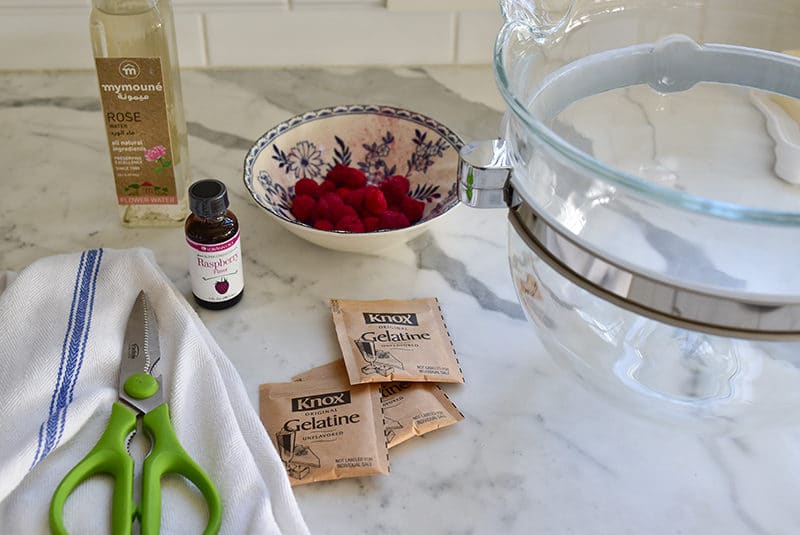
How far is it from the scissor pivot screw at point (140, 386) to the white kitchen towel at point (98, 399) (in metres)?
0.01

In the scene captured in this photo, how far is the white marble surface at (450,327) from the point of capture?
687mm

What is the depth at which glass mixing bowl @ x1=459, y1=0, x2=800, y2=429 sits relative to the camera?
0.58 meters

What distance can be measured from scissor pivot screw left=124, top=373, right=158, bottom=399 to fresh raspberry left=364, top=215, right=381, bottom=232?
26cm

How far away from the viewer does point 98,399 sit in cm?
69

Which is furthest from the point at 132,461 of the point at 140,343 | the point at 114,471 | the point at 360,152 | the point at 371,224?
the point at 360,152

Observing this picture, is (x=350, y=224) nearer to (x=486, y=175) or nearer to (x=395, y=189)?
(x=395, y=189)

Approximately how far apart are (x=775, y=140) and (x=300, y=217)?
0.44 m

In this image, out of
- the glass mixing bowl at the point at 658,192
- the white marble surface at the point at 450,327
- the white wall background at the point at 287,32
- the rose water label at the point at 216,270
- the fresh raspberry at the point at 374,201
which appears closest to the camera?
the glass mixing bowl at the point at 658,192

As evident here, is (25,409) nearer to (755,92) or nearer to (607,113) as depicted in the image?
(607,113)

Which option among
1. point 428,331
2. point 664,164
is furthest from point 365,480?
point 664,164

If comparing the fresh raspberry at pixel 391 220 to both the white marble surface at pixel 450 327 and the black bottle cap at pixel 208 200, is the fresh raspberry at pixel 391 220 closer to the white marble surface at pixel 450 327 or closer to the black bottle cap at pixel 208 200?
the white marble surface at pixel 450 327

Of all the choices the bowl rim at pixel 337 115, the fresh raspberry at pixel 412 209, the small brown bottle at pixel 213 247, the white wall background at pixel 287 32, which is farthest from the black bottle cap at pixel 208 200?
the white wall background at pixel 287 32

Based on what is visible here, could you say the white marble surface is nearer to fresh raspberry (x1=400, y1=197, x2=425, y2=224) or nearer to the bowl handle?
fresh raspberry (x1=400, y1=197, x2=425, y2=224)

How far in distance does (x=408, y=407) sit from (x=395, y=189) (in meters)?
0.27
